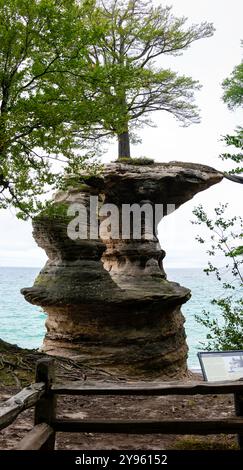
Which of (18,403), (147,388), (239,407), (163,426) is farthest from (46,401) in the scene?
(239,407)

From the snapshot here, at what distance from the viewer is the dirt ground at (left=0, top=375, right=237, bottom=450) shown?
5719 mm

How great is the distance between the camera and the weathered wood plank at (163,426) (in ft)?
15.4

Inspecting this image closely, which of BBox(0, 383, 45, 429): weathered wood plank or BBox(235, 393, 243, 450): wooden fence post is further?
BBox(235, 393, 243, 450): wooden fence post

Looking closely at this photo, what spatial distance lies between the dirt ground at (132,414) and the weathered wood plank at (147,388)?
1.17m

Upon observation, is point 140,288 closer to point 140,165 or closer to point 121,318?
point 121,318

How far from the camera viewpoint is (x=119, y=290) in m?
16.9

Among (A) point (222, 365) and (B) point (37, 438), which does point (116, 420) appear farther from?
(A) point (222, 365)

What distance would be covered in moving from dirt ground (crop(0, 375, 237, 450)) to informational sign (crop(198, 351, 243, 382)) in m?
0.77

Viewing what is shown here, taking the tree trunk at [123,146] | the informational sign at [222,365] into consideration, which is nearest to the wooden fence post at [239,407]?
the informational sign at [222,365]

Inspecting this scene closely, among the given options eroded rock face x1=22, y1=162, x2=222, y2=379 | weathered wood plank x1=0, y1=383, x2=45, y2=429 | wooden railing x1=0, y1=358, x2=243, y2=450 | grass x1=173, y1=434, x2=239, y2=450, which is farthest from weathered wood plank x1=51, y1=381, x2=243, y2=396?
eroded rock face x1=22, y1=162, x2=222, y2=379

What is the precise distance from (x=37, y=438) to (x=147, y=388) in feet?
4.08

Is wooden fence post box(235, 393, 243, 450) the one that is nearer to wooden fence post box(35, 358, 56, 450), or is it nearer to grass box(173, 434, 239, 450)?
grass box(173, 434, 239, 450)

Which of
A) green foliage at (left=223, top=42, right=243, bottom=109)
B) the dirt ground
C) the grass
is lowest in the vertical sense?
the dirt ground

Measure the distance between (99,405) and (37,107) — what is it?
18.7 ft
